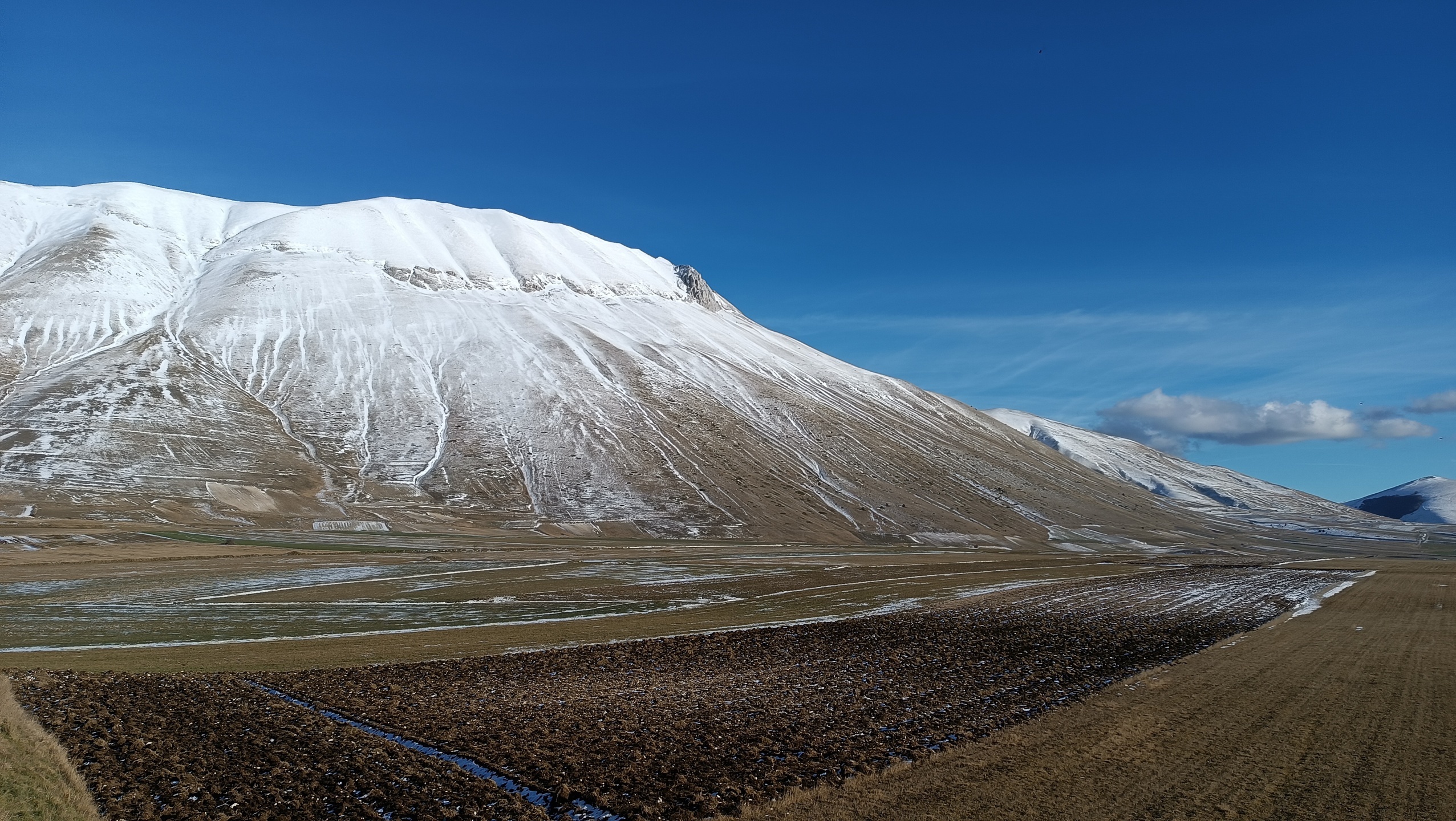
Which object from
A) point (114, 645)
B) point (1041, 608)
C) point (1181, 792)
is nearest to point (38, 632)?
point (114, 645)

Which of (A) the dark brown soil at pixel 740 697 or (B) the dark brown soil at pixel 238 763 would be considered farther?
(A) the dark brown soil at pixel 740 697

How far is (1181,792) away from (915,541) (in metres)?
145

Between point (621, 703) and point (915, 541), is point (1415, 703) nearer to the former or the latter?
point (621, 703)

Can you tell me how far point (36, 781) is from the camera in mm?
15891

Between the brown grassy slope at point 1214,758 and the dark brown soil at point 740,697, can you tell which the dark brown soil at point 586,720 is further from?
the brown grassy slope at point 1214,758

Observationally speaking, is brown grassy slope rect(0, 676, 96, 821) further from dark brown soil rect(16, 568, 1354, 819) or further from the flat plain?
the flat plain

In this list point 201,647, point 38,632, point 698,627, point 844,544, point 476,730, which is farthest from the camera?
point 844,544

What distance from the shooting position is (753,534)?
5881 inches

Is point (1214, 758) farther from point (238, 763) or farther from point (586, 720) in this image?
point (238, 763)

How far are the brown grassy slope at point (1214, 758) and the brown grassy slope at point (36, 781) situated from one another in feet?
42.6

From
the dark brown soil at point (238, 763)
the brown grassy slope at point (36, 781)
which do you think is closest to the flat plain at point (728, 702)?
the dark brown soil at point (238, 763)

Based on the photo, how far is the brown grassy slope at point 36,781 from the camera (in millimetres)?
14609

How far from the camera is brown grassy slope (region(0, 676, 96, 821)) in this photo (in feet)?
47.9

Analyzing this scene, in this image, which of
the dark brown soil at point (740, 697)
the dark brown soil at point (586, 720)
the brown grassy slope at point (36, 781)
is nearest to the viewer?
the brown grassy slope at point (36, 781)
